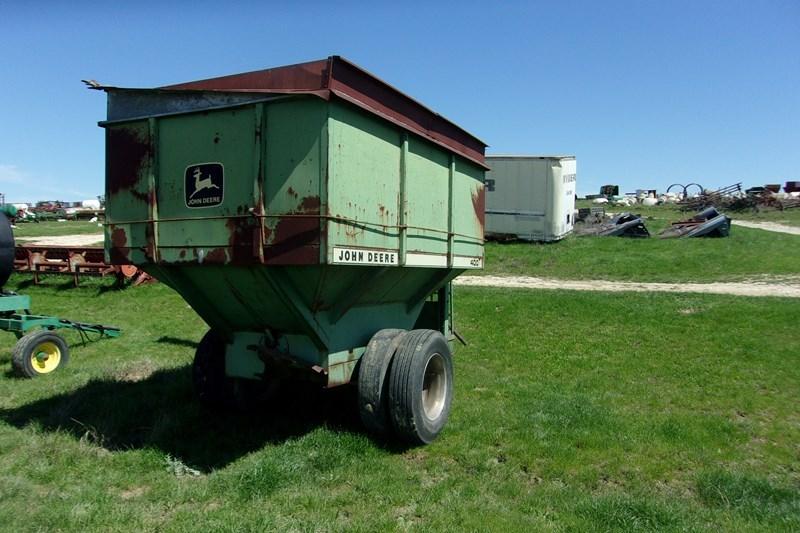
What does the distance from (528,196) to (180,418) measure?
17540 millimetres

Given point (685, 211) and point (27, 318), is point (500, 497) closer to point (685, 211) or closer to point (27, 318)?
point (27, 318)

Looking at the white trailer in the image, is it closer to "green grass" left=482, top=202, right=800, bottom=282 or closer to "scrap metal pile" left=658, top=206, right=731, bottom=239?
"green grass" left=482, top=202, right=800, bottom=282

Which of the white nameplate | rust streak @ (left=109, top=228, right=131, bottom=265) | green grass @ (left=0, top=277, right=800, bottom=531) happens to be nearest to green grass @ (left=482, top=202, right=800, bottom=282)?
green grass @ (left=0, top=277, right=800, bottom=531)

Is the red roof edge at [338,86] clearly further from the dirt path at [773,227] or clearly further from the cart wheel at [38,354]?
the dirt path at [773,227]

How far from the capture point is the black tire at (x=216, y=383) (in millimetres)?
6905

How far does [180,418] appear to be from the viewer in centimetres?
679

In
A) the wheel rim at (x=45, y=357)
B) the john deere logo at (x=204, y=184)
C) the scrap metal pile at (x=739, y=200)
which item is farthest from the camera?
the scrap metal pile at (x=739, y=200)

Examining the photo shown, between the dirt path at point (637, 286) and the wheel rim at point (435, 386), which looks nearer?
the wheel rim at point (435, 386)

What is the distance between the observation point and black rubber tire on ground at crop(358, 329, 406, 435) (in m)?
5.84

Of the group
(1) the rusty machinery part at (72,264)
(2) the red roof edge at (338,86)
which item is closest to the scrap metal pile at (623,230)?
(1) the rusty machinery part at (72,264)

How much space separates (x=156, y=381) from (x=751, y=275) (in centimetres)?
1546

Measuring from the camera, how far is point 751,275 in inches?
672

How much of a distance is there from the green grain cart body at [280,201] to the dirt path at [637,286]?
398 inches

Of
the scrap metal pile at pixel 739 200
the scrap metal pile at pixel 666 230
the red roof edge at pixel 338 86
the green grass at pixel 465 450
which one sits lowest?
the green grass at pixel 465 450
